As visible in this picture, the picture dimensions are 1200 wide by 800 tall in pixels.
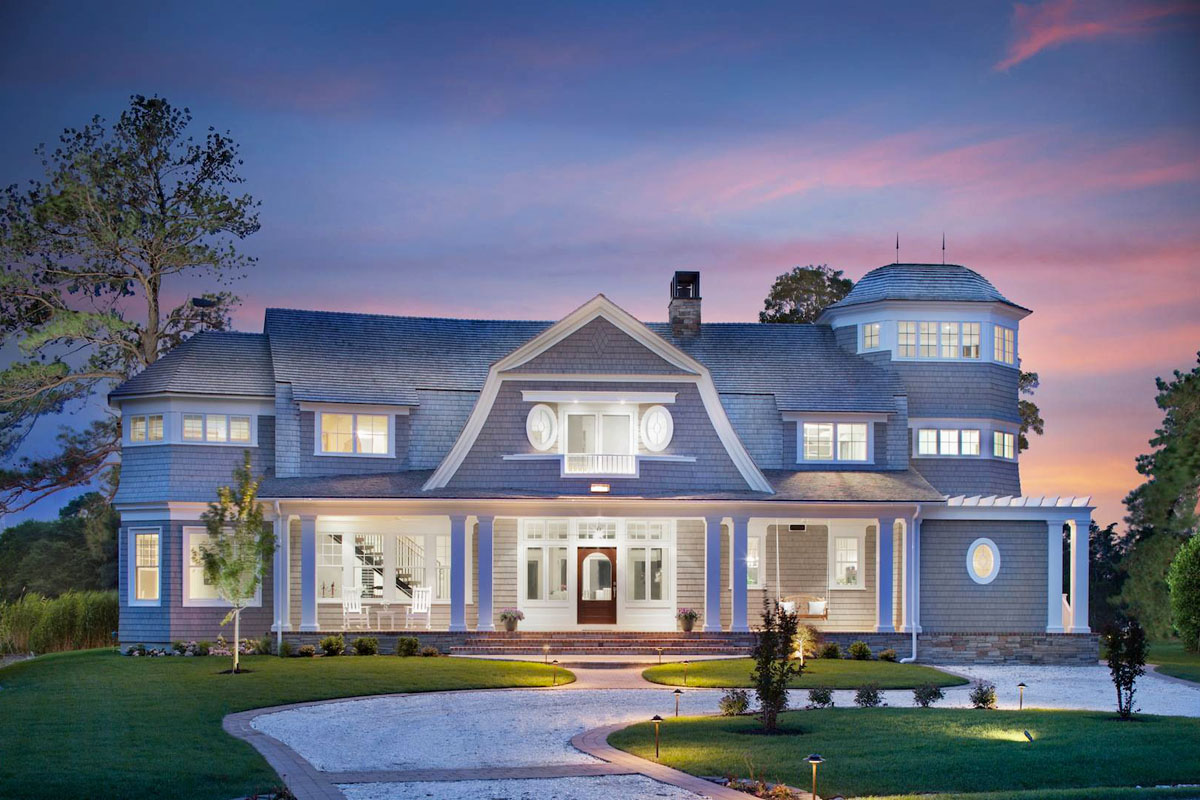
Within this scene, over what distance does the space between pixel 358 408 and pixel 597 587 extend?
287 inches

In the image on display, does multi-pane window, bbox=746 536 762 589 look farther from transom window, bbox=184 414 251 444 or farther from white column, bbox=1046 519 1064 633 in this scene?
transom window, bbox=184 414 251 444

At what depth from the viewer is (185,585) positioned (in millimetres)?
31875

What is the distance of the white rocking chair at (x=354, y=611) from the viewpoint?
105 ft

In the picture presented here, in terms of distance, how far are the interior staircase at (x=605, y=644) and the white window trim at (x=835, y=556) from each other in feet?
12.8

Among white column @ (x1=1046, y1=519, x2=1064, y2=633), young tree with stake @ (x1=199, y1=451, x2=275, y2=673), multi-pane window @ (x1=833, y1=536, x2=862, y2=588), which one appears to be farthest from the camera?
multi-pane window @ (x1=833, y1=536, x2=862, y2=588)

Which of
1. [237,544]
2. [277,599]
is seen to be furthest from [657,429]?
[237,544]

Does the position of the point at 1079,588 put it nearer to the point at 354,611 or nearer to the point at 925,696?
the point at 925,696

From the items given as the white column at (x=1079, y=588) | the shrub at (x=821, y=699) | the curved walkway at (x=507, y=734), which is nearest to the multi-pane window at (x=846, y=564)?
the white column at (x=1079, y=588)

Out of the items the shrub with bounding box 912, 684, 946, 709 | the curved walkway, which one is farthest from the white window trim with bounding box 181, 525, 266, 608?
the shrub with bounding box 912, 684, 946, 709

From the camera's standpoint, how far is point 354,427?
33281mm

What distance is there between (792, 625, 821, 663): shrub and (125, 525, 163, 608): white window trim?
48.8ft

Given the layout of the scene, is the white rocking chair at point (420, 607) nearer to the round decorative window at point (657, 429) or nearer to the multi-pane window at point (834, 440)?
the round decorative window at point (657, 429)

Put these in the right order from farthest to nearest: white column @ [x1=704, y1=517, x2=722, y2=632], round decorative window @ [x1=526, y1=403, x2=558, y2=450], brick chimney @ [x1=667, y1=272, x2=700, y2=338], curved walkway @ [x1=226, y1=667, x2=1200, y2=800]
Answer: brick chimney @ [x1=667, y1=272, x2=700, y2=338], round decorative window @ [x1=526, y1=403, x2=558, y2=450], white column @ [x1=704, y1=517, x2=722, y2=632], curved walkway @ [x1=226, y1=667, x2=1200, y2=800]

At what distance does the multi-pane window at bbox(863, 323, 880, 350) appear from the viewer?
3600 centimetres
